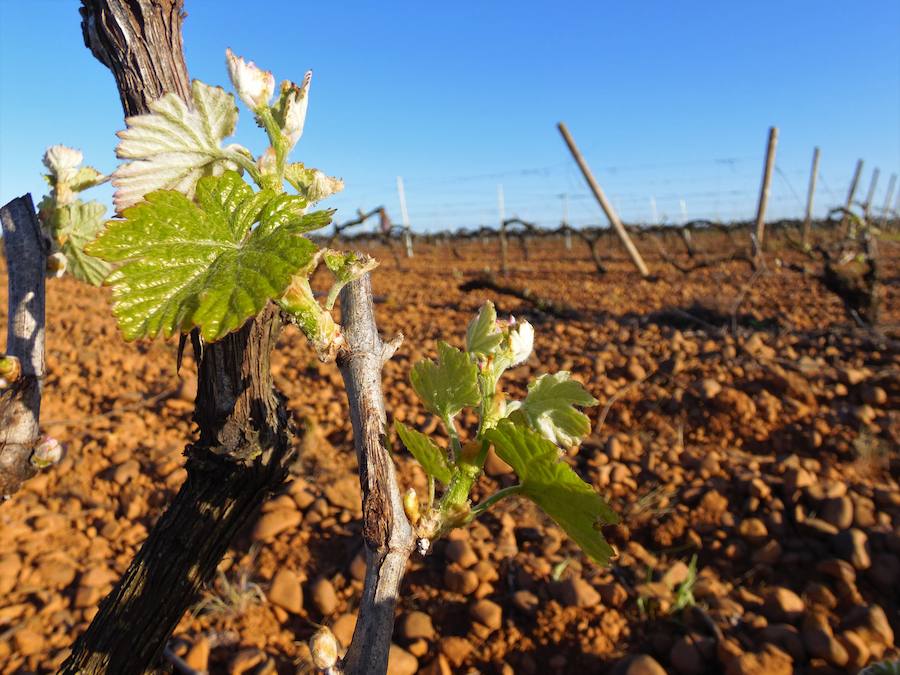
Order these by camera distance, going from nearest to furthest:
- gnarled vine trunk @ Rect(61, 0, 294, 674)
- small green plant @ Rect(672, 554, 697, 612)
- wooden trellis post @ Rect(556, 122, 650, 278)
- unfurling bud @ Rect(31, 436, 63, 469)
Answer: gnarled vine trunk @ Rect(61, 0, 294, 674) → unfurling bud @ Rect(31, 436, 63, 469) → small green plant @ Rect(672, 554, 697, 612) → wooden trellis post @ Rect(556, 122, 650, 278)

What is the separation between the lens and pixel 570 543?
2.41 metres

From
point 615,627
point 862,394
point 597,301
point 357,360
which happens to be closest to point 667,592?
point 615,627

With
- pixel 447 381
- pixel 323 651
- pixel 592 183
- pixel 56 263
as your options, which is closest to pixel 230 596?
pixel 56 263

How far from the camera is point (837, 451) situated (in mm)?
3055

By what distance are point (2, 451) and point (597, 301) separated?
6811 millimetres

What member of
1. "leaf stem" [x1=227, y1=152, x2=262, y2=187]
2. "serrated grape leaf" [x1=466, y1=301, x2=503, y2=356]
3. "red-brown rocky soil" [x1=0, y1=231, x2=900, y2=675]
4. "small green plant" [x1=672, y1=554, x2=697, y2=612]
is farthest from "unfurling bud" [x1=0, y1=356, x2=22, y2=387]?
"small green plant" [x1=672, y1=554, x2=697, y2=612]

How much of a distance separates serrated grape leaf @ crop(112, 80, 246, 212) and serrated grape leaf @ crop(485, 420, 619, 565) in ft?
1.66

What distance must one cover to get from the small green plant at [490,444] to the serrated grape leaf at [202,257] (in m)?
0.24

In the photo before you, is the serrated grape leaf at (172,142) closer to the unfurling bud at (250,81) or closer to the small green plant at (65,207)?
the unfurling bud at (250,81)

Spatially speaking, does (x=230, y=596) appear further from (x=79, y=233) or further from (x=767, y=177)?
(x=767, y=177)

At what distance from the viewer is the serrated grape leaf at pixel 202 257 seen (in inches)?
24.1

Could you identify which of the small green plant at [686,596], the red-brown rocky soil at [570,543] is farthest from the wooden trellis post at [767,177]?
the small green plant at [686,596]

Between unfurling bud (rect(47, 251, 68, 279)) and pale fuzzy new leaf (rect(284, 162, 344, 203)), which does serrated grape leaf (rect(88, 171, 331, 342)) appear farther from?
unfurling bud (rect(47, 251, 68, 279))

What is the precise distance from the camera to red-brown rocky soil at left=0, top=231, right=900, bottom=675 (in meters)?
1.89
